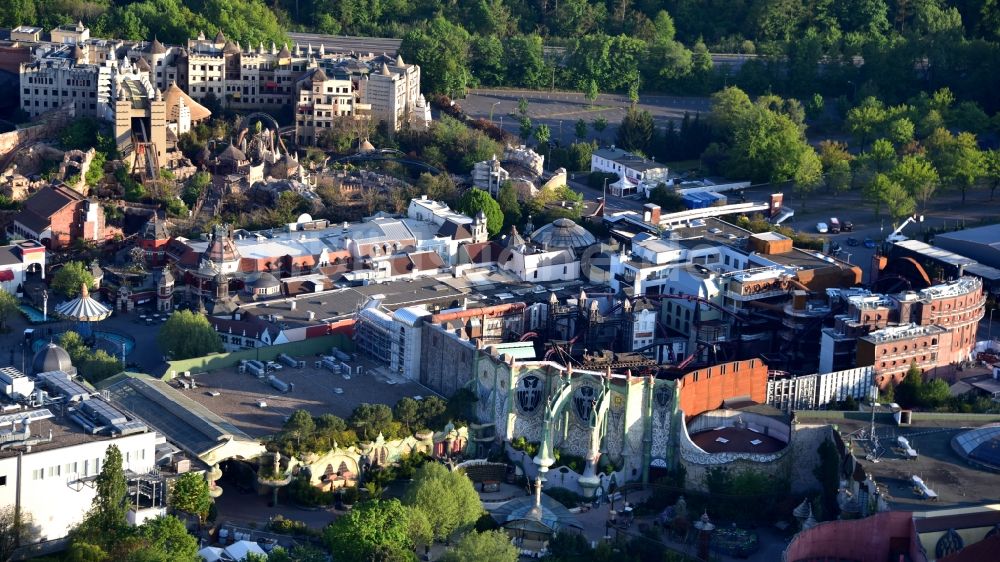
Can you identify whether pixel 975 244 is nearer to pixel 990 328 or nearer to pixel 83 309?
pixel 990 328

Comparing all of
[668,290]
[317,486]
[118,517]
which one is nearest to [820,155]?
[668,290]

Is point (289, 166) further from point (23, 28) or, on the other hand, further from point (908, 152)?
point (908, 152)

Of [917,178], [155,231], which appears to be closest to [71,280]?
[155,231]

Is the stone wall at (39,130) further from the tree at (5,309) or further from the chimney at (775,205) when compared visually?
the chimney at (775,205)

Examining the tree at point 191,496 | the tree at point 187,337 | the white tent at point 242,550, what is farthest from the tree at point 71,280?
Result: the white tent at point 242,550

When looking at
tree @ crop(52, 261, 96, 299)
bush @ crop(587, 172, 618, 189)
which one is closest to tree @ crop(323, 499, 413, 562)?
tree @ crop(52, 261, 96, 299)

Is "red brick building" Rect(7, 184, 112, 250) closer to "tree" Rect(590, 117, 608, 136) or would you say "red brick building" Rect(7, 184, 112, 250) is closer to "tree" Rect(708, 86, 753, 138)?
"tree" Rect(590, 117, 608, 136)

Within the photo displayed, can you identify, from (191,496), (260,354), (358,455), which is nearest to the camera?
(191,496)
